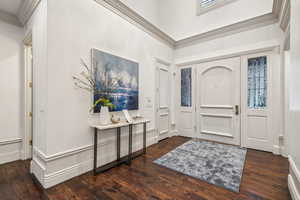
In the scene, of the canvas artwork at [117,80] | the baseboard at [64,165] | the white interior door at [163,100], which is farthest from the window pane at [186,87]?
the baseboard at [64,165]

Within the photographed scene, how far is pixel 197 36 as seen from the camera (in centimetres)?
395

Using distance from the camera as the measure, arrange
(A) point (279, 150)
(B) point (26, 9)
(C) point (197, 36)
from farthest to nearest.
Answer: (C) point (197, 36) → (A) point (279, 150) → (B) point (26, 9)

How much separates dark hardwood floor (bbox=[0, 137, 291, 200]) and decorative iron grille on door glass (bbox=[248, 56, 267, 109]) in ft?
4.65

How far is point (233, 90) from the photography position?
347cm

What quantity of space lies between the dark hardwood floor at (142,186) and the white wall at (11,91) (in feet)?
1.19

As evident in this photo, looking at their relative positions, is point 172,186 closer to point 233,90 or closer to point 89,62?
point 89,62

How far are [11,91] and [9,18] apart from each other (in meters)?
1.39

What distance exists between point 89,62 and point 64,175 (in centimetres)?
176

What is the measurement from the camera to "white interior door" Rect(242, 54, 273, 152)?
305 centimetres

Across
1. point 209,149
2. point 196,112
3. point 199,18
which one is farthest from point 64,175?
point 199,18

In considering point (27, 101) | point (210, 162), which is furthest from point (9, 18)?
point (210, 162)

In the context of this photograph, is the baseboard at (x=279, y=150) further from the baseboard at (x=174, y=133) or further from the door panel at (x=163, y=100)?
the door panel at (x=163, y=100)

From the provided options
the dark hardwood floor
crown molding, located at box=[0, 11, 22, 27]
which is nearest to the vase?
the dark hardwood floor

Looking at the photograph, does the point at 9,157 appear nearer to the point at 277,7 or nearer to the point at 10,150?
the point at 10,150
